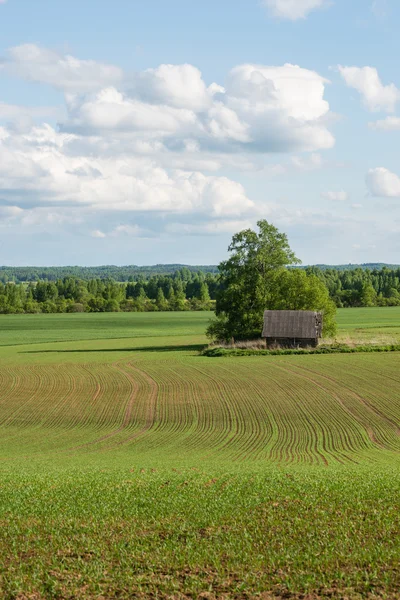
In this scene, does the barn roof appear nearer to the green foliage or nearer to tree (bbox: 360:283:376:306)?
the green foliage

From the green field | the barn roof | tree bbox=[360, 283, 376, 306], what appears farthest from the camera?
tree bbox=[360, 283, 376, 306]

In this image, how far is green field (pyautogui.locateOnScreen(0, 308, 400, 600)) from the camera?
10.7 metres

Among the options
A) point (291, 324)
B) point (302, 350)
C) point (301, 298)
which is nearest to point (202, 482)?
point (302, 350)

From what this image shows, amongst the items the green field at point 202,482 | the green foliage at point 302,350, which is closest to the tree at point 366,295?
the green foliage at point 302,350

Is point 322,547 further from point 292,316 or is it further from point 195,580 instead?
point 292,316

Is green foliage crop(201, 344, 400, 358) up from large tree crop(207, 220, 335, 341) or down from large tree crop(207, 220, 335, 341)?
down

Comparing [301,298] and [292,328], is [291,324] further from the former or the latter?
[301,298]

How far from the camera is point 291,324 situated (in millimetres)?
68312

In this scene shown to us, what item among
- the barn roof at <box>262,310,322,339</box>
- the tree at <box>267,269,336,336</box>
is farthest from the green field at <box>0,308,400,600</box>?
the tree at <box>267,269,336,336</box>

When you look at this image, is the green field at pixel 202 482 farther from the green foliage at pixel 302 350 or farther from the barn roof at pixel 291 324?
the barn roof at pixel 291 324

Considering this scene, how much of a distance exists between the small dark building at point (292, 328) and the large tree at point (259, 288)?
4.21 meters

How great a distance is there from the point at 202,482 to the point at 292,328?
5165 centimetres

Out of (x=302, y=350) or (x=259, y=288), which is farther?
(x=259, y=288)

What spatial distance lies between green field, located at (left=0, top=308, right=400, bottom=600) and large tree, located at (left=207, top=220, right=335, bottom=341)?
19737mm
